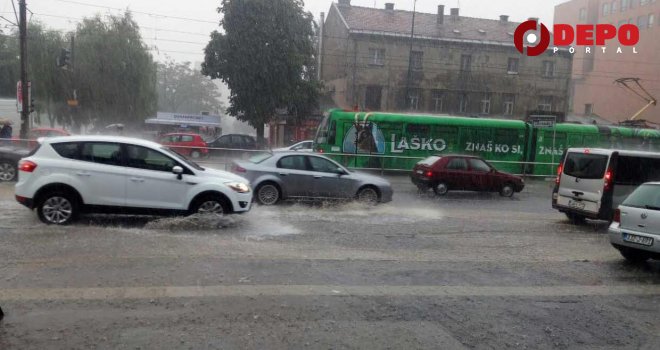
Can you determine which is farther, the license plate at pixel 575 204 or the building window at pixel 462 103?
the building window at pixel 462 103

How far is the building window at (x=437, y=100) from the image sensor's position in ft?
147

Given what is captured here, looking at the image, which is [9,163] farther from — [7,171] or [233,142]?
[233,142]

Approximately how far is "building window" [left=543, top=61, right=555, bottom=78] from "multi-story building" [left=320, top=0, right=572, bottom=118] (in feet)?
0.26

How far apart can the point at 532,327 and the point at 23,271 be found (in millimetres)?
5903

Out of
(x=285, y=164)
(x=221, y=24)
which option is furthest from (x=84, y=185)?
(x=221, y=24)

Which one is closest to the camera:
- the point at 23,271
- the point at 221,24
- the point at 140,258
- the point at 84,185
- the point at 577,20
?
the point at 23,271

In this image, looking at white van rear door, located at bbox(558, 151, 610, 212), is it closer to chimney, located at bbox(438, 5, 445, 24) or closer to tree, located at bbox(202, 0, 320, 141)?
tree, located at bbox(202, 0, 320, 141)

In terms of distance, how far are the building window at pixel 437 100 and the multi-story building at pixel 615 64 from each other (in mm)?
20087

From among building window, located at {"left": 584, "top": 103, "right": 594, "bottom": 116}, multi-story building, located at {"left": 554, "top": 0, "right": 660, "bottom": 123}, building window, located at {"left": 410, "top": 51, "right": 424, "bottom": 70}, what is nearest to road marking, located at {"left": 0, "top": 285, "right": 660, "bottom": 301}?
building window, located at {"left": 410, "top": 51, "right": 424, "bottom": 70}

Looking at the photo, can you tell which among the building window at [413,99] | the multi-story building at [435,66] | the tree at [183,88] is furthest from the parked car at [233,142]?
the tree at [183,88]

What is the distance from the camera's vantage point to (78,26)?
40.4 metres

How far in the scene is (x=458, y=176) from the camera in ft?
58.9

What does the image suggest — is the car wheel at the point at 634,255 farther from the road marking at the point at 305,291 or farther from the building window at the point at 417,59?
the building window at the point at 417,59

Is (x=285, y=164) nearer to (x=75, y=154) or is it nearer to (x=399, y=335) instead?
(x=75, y=154)
